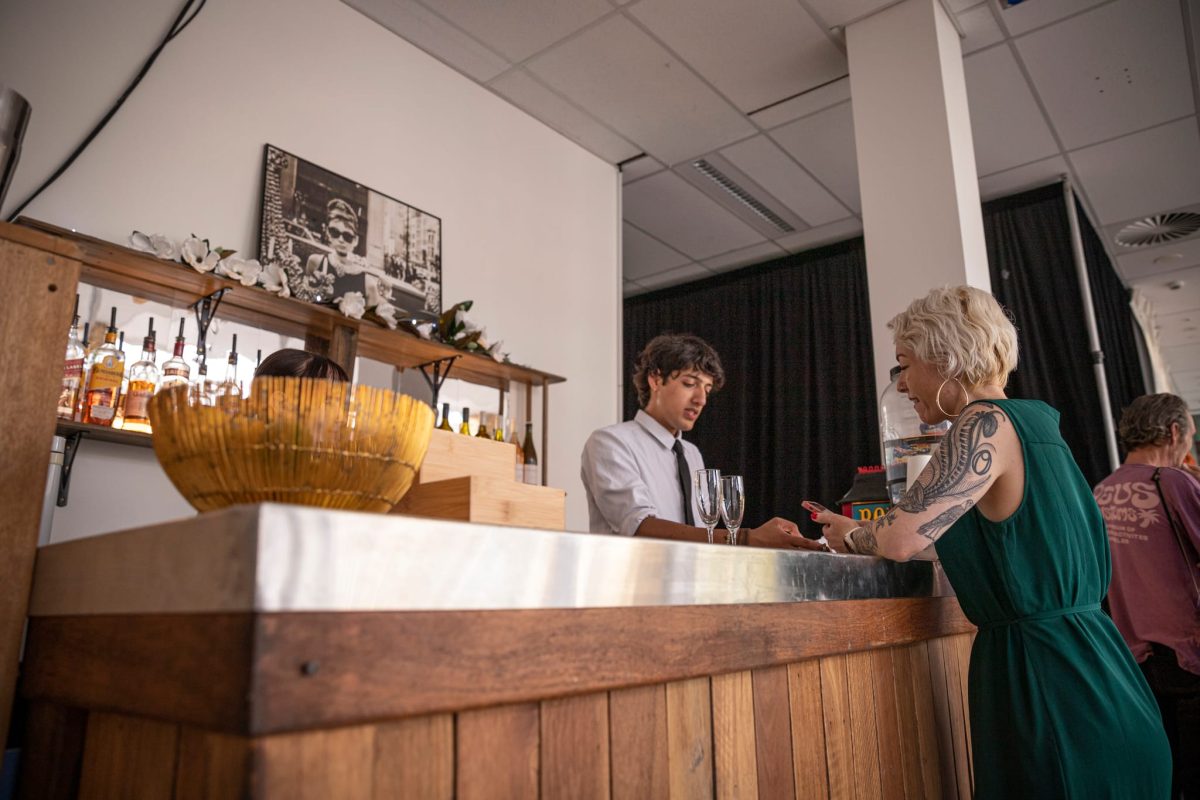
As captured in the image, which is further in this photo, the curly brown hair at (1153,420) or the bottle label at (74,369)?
the curly brown hair at (1153,420)

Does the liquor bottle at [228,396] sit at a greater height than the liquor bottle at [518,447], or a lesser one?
lesser

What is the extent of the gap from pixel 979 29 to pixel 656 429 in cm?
217

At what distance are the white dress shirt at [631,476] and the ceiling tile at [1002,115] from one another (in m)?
2.24

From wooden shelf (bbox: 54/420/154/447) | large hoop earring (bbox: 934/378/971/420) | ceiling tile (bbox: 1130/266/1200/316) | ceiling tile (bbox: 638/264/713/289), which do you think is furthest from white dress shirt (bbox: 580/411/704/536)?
ceiling tile (bbox: 1130/266/1200/316)

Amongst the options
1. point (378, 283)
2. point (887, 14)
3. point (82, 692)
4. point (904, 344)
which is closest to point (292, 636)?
point (82, 692)

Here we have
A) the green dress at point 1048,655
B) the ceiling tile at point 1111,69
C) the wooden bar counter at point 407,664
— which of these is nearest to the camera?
the wooden bar counter at point 407,664

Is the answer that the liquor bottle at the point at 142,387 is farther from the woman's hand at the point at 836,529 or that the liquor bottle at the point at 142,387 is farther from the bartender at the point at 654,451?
the woman's hand at the point at 836,529

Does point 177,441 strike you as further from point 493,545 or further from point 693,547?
point 693,547

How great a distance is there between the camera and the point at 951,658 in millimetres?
1523

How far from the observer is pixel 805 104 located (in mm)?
3707

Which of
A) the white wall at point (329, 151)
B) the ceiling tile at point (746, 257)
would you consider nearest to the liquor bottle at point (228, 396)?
the white wall at point (329, 151)

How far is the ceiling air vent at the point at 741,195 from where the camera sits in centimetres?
426

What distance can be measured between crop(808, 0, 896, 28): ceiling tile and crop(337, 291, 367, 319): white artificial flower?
6.65 ft

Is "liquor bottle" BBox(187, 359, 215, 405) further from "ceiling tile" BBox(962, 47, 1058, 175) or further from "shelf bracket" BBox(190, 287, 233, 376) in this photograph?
"ceiling tile" BBox(962, 47, 1058, 175)
